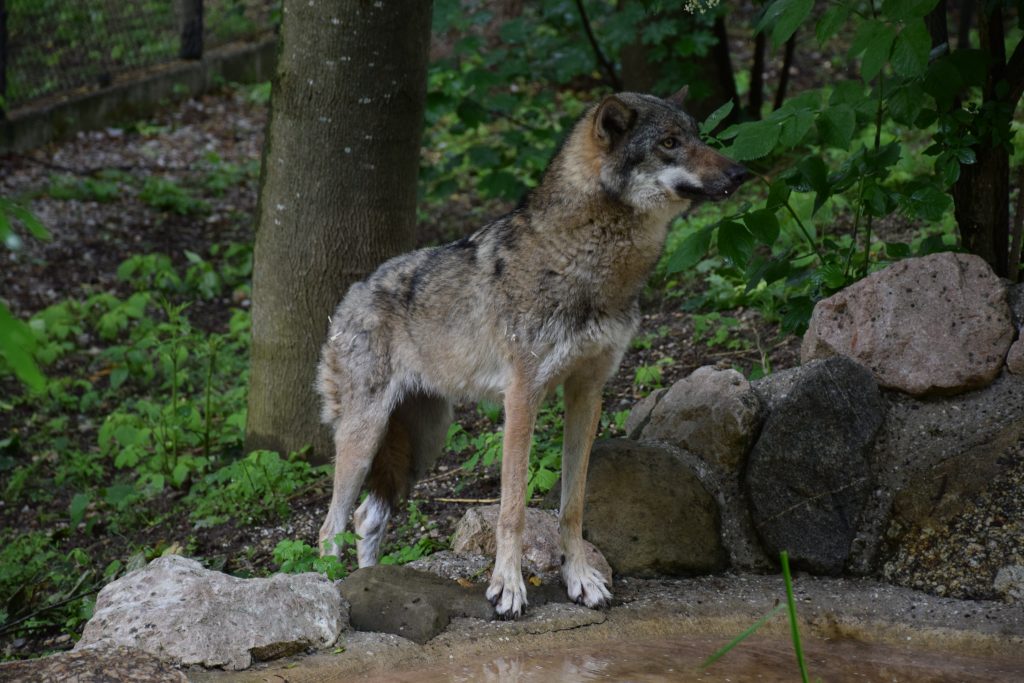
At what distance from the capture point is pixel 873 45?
448 centimetres

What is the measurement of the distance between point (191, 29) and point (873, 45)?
1282 cm

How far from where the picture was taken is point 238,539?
20.0 feet

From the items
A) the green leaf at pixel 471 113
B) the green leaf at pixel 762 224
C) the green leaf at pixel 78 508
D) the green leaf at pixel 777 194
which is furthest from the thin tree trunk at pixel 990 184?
the green leaf at pixel 78 508

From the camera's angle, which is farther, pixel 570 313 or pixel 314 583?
pixel 570 313

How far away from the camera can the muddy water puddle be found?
3.81m

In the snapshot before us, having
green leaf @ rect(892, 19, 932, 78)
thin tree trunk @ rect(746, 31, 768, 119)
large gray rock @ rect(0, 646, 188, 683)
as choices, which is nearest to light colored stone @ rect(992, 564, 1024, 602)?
green leaf @ rect(892, 19, 932, 78)

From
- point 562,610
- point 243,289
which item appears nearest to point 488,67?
point 243,289

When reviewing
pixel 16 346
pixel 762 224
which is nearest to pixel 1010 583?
pixel 762 224

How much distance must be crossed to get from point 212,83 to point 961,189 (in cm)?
1245

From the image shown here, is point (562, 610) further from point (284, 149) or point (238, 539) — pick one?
point (284, 149)

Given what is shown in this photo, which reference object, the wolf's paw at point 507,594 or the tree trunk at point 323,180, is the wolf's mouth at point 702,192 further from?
the tree trunk at point 323,180

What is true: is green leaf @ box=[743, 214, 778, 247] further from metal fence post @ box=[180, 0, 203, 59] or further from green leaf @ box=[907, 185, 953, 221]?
metal fence post @ box=[180, 0, 203, 59]

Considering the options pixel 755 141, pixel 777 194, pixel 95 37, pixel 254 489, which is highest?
pixel 95 37

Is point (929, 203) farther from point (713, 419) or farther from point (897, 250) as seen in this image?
point (713, 419)
